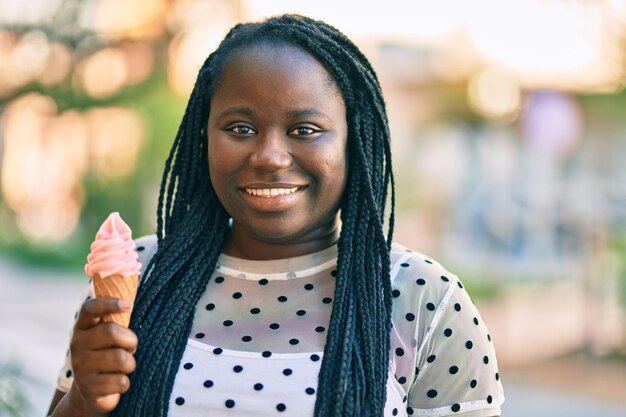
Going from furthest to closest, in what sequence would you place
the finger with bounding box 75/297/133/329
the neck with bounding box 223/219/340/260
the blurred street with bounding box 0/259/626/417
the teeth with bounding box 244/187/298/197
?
the blurred street with bounding box 0/259/626/417 → the neck with bounding box 223/219/340/260 → the teeth with bounding box 244/187/298/197 → the finger with bounding box 75/297/133/329

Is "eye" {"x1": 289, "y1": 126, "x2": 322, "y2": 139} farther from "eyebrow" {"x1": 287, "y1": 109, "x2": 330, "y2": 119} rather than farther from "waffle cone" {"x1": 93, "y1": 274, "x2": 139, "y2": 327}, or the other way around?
"waffle cone" {"x1": 93, "y1": 274, "x2": 139, "y2": 327}

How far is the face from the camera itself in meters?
2.06

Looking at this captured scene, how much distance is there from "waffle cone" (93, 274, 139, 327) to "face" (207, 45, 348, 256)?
341 millimetres

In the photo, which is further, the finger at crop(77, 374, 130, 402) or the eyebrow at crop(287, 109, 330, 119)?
the eyebrow at crop(287, 109, 330, 119)

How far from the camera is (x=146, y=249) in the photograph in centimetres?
235

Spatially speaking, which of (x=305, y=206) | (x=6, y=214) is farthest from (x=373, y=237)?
(x=6, y=214)

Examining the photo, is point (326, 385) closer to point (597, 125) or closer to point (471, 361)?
point (471, 361)

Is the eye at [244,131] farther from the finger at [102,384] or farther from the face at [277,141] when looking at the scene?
the finger at [102,384]

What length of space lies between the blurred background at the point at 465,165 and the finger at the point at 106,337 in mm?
3665

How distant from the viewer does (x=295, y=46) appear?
83.8 inches

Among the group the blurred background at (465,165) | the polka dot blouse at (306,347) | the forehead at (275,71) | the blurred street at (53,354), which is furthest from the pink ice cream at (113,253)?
the blurred background at (465,165)

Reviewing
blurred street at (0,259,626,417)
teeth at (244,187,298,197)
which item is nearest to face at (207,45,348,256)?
teeth at (244,187,298,197)

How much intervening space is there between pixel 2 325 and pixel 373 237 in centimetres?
809

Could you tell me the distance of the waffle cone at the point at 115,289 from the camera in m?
1.91
